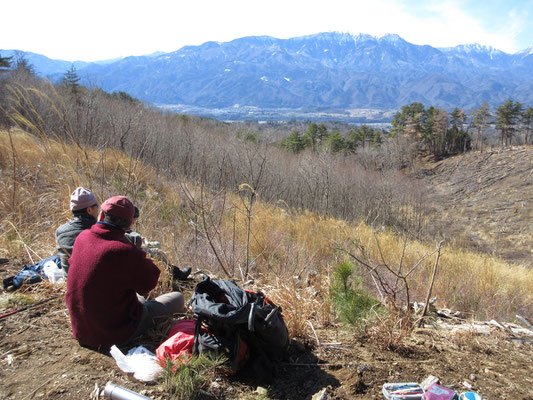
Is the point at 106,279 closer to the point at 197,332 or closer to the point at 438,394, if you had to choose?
the point at 197,332

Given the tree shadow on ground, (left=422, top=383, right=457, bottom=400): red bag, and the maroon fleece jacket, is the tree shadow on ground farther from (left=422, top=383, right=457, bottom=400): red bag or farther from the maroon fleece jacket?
the maroon fleece jacket

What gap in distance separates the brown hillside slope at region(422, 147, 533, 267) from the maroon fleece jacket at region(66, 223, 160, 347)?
21819mm

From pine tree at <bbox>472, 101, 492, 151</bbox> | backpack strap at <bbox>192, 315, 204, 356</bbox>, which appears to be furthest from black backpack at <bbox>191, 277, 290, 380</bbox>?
pine tree at <bbox>472, 101, 492, 151</bbox>

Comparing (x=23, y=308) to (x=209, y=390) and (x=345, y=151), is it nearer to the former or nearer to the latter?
(x=209, y=390)

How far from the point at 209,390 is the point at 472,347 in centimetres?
206

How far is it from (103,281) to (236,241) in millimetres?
3695

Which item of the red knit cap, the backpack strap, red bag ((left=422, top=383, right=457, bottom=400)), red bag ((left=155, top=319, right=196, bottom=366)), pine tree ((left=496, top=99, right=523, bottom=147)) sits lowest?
red bag ((left=422, top=383, right=457, bottom=400))

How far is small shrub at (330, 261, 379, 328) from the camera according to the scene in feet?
10.0

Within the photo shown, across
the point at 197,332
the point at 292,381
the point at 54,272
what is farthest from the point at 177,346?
the point at 54,272

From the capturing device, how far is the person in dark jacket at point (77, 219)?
10.3 ft

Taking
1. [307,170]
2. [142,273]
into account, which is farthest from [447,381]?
[307,170]

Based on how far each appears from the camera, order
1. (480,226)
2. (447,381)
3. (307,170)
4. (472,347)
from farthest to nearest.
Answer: (480,226) → (307,170) → (472,347) → (447,381)

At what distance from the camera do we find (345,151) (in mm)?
39656

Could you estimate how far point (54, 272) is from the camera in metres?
3.43
